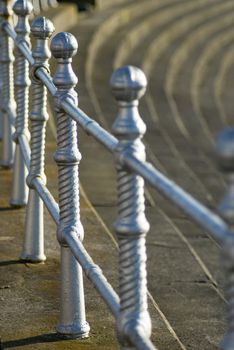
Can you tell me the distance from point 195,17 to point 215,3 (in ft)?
6.15

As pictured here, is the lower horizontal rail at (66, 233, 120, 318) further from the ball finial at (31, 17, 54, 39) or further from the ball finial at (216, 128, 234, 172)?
the ball finial at (31, 17, 54, 39)

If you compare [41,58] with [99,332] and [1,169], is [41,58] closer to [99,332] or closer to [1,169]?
[99,332]

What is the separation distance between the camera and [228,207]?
2.36m

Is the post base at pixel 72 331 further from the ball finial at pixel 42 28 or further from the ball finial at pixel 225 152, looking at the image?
the ball finial at pixel 225 152

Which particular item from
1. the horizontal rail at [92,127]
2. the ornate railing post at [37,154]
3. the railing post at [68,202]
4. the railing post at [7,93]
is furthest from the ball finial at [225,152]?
the railing post at [7,93]

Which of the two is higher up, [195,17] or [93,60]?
[195,17]

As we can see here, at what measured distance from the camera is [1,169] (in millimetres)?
7578

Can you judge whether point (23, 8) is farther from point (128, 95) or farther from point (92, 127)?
point (128, 95)

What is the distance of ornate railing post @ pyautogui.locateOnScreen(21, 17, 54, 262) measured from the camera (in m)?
5.41

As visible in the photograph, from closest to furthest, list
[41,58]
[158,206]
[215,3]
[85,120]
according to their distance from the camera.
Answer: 1. [85,120]
2. [41,58]
3. [158,206]
4. [215,3]

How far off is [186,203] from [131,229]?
1.97 ft

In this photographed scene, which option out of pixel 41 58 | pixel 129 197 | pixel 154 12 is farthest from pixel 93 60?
pixel 129 197

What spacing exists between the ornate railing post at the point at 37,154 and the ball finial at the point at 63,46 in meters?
0.87

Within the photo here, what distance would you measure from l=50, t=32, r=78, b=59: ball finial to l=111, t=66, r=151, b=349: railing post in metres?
1.25
